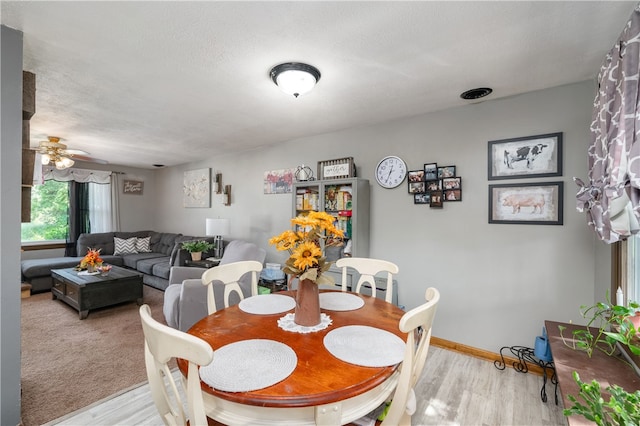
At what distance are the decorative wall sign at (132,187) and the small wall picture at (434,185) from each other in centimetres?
649

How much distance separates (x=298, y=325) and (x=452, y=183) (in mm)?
2121

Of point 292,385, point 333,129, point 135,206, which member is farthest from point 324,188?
point 135,206

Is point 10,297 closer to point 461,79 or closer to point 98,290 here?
point 98,290

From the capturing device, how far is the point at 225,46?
172cm

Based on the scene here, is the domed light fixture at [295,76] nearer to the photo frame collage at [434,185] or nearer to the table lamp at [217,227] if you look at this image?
the photo frame collage at [434,185]

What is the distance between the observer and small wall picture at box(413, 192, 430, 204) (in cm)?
286

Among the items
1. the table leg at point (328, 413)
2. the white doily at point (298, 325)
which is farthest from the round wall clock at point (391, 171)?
the table leg at point (328, 413)

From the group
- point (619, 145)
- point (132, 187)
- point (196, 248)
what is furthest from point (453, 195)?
point (132, 187)

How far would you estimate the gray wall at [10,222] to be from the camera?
1.53 m

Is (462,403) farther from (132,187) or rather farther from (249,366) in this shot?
(132,187)

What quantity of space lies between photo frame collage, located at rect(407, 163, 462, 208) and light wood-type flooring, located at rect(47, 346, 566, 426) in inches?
59.9

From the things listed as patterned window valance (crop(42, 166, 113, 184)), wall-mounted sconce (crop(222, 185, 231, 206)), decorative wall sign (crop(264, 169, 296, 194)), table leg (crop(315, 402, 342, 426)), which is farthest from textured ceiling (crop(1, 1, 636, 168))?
patterned window valance (crop(42, 166, 113, 184))

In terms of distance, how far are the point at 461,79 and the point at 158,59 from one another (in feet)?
7.26

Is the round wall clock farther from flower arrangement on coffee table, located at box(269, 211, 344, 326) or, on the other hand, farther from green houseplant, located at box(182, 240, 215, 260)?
green houseplant, located at box(182, 240, 215, 260)
